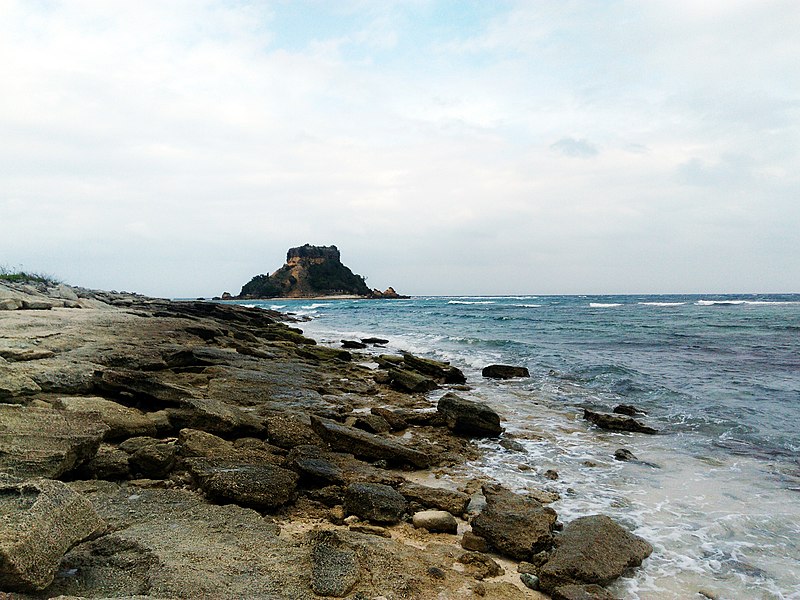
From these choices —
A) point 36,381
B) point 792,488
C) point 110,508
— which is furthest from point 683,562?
point 36,381

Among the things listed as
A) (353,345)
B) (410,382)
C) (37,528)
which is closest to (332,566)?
(37,528)

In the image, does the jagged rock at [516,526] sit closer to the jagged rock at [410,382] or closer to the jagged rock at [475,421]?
the jagged rock at [475,421]

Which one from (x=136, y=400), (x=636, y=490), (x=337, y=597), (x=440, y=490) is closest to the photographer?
(x=337, y=597)

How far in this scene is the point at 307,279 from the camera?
13388 centimetres

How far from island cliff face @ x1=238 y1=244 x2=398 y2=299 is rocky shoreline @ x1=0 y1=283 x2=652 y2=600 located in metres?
126

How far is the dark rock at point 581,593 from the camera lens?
3.82 metres

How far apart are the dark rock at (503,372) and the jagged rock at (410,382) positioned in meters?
2.71

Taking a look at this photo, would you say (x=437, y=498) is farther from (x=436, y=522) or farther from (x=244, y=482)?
(x=244, y=482)

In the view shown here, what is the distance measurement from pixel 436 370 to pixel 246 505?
10.3 meters

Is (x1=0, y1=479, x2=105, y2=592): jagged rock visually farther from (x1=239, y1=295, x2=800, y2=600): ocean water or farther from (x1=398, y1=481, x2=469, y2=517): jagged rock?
(x1=239, y1=295, x2=800, y2=600): ocean water

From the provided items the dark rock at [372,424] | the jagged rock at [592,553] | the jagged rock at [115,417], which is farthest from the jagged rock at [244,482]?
the dark rock at [372,424]

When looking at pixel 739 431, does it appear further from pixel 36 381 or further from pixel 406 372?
pixel 36 381

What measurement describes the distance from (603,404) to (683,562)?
24.3ft

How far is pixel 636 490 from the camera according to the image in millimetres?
6426
